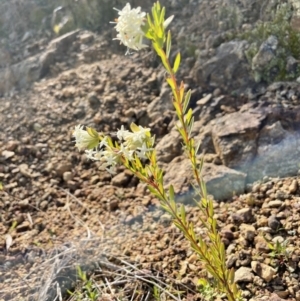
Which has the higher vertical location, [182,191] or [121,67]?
[121,67]

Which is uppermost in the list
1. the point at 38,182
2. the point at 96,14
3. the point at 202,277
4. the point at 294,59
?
the point at 96,14

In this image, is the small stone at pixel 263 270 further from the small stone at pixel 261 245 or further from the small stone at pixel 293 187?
the small stone at pixel 293 187

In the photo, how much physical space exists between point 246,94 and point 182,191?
2.65 ft

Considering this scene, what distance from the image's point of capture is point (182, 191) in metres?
2.79

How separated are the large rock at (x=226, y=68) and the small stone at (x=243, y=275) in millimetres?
1379

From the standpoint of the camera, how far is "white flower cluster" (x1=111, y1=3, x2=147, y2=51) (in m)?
1.32

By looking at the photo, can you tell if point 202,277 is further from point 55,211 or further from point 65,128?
point 65,128

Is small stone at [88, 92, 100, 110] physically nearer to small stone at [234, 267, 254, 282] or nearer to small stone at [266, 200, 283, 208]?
small stone at [266, 200, 283, 208]

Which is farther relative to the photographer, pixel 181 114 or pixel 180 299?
pixel 180 299

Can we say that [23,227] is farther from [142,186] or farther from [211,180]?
[211,180]

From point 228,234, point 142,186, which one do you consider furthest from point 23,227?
point 228,234

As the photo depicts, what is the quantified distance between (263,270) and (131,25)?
1.40 metres

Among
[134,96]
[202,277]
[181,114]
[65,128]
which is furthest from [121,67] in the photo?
[181,114]

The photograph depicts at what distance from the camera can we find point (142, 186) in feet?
9.80
